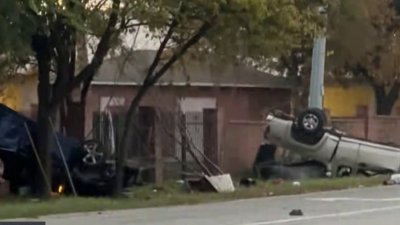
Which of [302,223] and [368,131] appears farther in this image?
[368,131]

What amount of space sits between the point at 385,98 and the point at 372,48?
7343mm

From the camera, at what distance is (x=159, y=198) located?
2666 cm

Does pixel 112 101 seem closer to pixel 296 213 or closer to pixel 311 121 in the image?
pixel 311 121

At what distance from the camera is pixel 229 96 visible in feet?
141

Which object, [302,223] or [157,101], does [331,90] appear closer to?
[157,101]

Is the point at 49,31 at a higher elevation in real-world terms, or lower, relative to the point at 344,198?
higher

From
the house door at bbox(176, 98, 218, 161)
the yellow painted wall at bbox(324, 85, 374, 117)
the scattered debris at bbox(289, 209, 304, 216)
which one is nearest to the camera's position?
the scattered debris at bbox(289, 209, 304, 216)

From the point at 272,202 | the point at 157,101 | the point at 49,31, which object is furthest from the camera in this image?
the point at 157,101

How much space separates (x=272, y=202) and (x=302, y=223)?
5.94 meters

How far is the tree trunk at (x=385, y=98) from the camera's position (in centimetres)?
5084

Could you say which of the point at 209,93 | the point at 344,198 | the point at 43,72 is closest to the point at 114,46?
the point at 43,72

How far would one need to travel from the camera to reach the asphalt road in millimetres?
21219

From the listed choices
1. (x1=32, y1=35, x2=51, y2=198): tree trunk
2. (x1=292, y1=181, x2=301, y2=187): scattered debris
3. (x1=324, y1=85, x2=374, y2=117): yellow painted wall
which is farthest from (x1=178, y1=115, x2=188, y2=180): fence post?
(x1=324, y1=85, x2=374, y2=117): yellow painted wall

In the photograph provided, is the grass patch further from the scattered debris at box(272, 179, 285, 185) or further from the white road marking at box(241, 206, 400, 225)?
the white road marking at box(241, 206, 400, 225)
